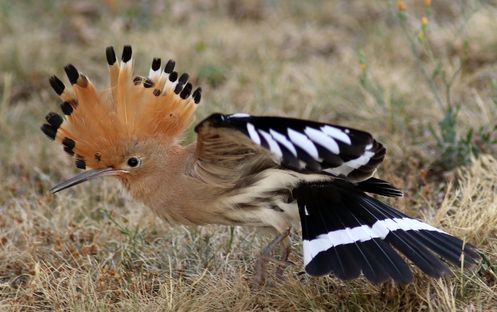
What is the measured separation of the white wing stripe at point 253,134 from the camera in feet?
Answer: 9.03

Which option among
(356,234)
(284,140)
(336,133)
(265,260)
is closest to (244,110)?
(265,260)

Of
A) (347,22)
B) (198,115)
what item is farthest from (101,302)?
(347,22)

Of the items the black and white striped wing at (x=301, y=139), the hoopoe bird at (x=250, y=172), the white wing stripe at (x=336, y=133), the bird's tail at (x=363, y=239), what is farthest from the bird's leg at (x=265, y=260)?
the white wing stripe at (x=336, y=133)

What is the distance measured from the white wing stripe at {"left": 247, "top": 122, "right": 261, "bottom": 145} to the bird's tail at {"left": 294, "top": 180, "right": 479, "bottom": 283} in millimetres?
541

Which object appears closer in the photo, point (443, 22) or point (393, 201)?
point (393, 201)

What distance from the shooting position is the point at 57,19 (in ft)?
Result: 22.3

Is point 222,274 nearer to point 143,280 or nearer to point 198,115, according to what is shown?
point 143,280

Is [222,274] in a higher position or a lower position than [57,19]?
lower

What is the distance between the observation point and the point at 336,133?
2.94m

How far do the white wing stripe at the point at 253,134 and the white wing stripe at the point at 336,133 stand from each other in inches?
10.3

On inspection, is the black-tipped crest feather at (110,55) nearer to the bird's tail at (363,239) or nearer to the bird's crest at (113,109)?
the bird's crest at (113,109)

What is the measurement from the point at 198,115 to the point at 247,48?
129 cm

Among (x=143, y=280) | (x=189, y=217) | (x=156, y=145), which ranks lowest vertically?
(x=143, y=280)

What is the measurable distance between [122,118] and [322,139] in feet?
3.05
